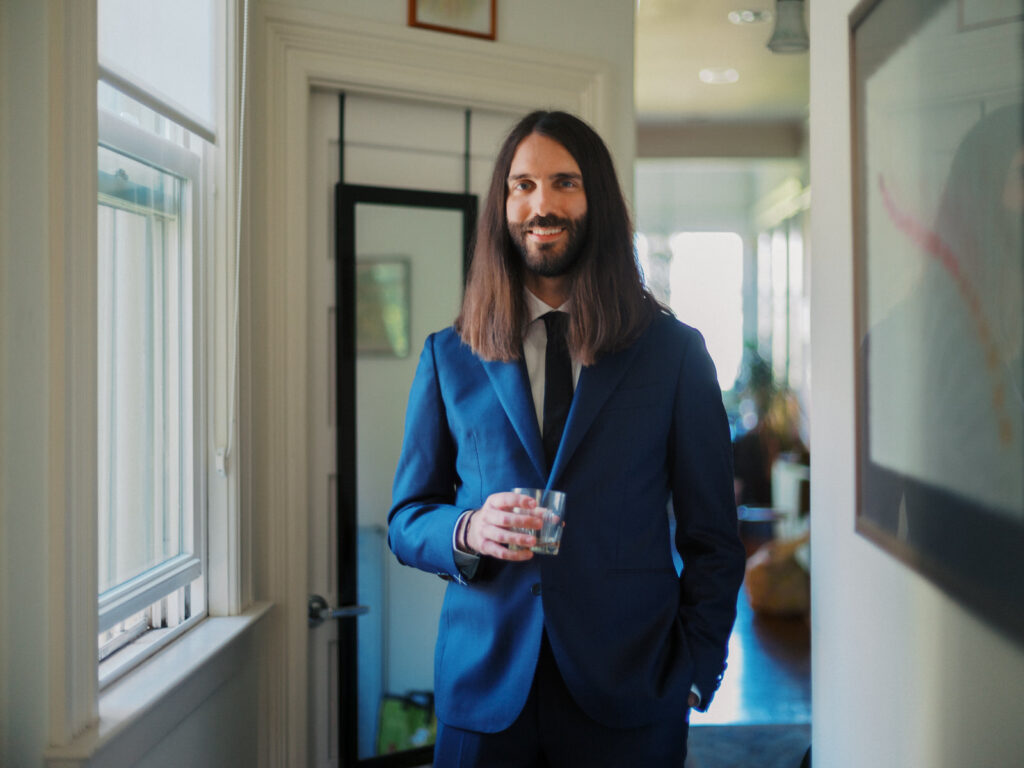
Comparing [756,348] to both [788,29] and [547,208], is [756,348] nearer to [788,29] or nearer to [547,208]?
[788,29]

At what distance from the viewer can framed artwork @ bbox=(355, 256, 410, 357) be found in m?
2.18

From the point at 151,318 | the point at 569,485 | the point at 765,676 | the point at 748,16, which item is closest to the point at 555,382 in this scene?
the point at 569,485

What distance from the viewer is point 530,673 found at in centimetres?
128

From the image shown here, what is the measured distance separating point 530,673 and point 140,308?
3.20 feet

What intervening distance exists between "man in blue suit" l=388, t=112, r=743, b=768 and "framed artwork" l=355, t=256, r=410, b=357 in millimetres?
701

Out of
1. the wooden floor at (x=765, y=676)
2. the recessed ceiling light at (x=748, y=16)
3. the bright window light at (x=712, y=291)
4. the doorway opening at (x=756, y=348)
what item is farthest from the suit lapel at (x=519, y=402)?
the bright window light at (x=712, y=291)

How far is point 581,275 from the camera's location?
4.73 ft

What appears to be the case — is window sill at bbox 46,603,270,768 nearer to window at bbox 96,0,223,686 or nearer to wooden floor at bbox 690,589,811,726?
window at bbox 96,0,223,686

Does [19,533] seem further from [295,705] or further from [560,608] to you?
[295,705]

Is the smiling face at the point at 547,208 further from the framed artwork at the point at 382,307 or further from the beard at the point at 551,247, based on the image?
the framed artwork at the point at 382,307

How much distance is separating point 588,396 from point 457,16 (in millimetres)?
1311

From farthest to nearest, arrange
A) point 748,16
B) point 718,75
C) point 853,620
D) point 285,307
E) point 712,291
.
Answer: point 712,291
point 718,75
point 748,16
point 285,307
point 853,620

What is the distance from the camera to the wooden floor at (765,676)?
359cm

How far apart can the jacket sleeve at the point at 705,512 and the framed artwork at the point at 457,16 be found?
1.24m
